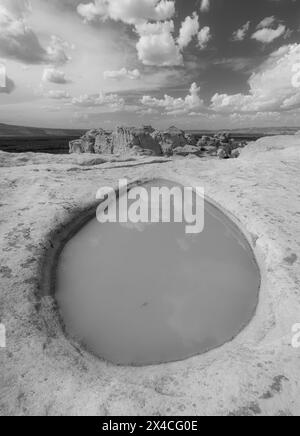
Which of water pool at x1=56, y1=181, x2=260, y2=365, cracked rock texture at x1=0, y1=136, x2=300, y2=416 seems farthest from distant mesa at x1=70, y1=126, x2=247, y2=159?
water pool at x1=56, y1=181, x2=260, y2=365

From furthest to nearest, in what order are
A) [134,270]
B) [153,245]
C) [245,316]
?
[153,245] < [134,270] < [245,316]

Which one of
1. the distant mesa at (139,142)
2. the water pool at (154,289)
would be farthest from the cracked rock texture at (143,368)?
the distant mesa at (139,142)

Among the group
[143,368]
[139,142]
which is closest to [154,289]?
[143,368]

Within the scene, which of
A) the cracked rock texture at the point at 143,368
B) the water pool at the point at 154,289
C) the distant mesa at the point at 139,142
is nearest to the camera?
the cracked rock texture at the point at 143,368

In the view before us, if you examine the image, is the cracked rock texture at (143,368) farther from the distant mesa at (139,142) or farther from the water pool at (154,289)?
the distant mesa at (139,142)

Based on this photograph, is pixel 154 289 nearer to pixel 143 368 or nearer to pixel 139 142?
pixel 143 368
